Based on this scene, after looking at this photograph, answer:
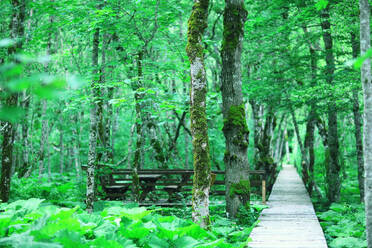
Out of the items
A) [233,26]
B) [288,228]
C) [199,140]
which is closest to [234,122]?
[199,140]

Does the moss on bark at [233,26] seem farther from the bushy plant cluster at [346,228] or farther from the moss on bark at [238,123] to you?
the bushy plant cluster at [346,228]

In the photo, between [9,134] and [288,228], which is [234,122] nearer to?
[288,228]

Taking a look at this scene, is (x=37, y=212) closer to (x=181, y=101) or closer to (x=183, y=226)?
(x=183, y=226)

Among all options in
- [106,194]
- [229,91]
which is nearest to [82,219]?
[229,91]

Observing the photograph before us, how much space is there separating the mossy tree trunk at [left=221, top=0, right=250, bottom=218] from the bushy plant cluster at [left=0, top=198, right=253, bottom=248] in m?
2.72

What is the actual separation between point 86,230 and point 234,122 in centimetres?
554

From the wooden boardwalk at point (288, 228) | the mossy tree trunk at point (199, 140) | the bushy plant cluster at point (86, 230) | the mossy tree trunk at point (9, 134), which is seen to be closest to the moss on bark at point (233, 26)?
the mossy tree trunk at point (199, 140)

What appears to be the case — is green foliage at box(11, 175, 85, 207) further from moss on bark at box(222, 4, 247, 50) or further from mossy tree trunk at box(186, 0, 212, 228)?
moss on bark at box(222, 4, 247, 50)

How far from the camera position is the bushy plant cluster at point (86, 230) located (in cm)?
350

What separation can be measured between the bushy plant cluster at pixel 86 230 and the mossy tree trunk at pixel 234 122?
8.93 ft

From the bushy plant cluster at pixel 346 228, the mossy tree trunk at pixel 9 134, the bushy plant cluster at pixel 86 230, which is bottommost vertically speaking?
the bushy plant cluster at pixel 346 228

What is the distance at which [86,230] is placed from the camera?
15.0 feet

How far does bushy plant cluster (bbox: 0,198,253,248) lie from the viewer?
11.5 feet

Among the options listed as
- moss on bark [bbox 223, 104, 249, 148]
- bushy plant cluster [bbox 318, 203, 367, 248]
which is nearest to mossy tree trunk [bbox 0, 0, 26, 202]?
moss on bark [bbox 223, 104, 249, 148]
